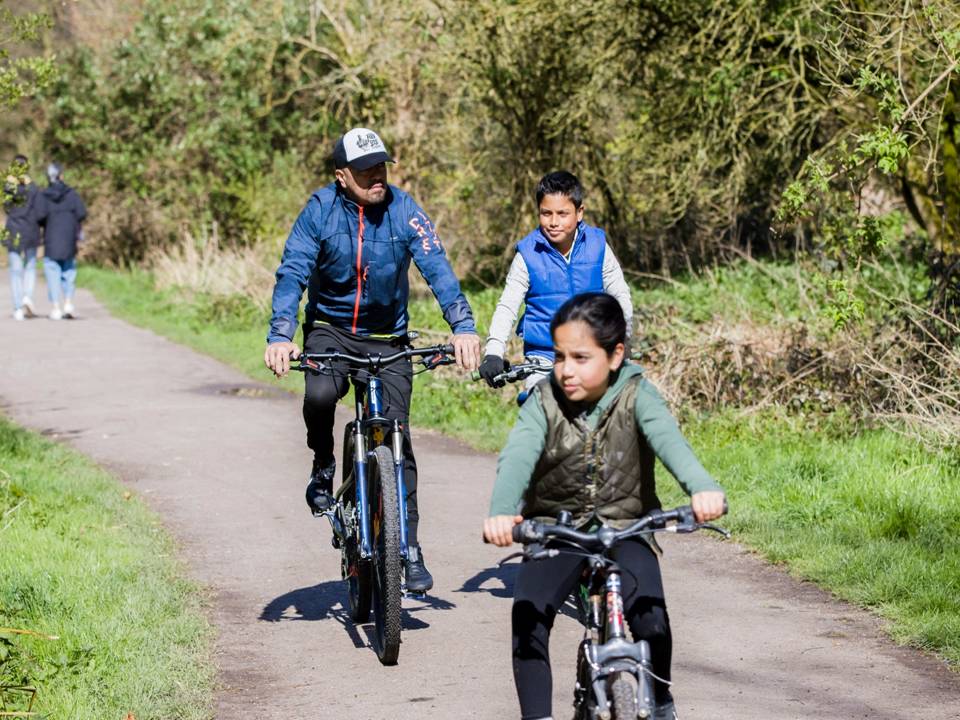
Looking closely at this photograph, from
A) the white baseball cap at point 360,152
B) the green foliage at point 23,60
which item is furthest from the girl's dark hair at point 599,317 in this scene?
the green foliage at point 23,60

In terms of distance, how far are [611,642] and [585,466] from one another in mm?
596

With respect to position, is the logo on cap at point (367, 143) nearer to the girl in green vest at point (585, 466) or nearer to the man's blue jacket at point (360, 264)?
the man's blue jacket at point (360, 264)

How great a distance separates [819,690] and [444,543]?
10.3 feet

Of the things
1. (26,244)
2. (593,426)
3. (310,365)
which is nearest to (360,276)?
(310,365)

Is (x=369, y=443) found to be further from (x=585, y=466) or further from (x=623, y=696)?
(x=623, y=696)

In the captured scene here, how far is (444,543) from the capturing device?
8.18 meters

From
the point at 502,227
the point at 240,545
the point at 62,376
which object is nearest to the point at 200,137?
the point at 502,227

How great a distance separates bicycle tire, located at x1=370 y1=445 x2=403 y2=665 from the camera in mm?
5730

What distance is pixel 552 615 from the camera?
4.13 metres

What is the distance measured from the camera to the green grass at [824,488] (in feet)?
22.3

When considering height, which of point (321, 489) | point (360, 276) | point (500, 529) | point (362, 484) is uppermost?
point (360, 276)

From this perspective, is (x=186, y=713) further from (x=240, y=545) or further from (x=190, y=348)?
(x=190, y=348)

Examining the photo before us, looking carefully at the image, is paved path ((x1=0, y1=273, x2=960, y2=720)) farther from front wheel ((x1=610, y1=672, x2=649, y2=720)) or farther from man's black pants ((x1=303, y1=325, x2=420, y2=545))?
front wheel ((x1=610, y1=672, x2=649, y2=720))

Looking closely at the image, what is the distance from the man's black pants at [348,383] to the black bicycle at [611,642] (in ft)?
7.66
